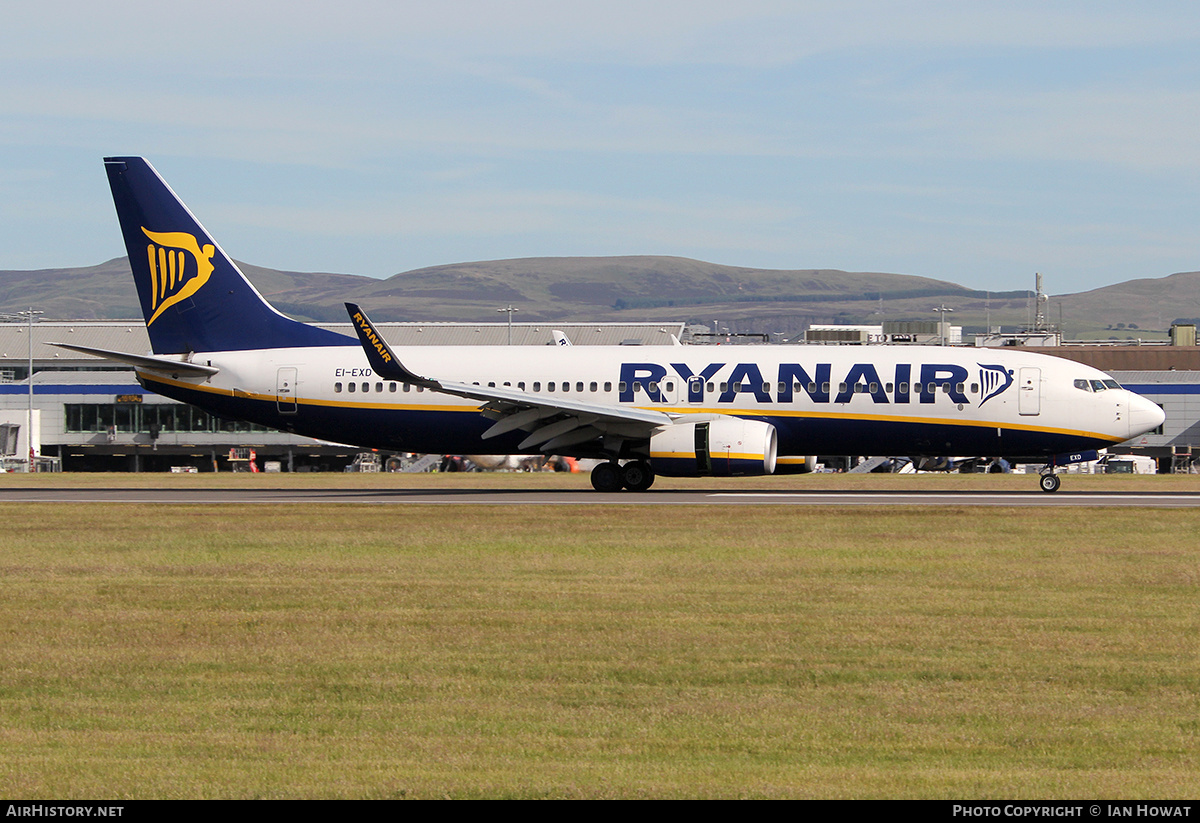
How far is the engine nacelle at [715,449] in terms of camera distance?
117 ft

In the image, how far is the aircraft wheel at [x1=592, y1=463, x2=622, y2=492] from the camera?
39219mm

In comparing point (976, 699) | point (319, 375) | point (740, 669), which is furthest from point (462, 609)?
point (319, 375)

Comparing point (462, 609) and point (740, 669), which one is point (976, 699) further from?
point (462, 609)

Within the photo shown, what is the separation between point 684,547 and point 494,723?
41.7 ft

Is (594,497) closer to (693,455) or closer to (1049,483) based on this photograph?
(693,455)

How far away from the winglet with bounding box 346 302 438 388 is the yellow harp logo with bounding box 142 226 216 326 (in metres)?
8.17

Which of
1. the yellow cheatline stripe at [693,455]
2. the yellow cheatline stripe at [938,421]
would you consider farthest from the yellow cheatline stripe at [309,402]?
the yellow cheatline stripe at [938,421]

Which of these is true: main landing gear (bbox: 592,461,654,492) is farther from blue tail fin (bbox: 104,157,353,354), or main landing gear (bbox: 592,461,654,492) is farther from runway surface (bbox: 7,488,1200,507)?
blue tail fin (bbox: 104,157,353,354)

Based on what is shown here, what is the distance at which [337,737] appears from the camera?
34.1ft

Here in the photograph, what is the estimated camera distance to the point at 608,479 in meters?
39.2

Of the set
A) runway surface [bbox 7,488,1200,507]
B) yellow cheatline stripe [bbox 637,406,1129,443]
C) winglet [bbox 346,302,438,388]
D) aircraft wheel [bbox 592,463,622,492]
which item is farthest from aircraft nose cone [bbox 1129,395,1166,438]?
winglet [bbox 346,302,438,388]

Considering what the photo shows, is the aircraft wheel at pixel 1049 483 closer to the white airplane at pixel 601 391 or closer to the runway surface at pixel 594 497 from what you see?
the white airplane at pixel 601 391

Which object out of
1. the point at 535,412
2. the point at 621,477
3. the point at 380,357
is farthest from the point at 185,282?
the point at 621,477

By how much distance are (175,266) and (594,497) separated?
51.2ft
